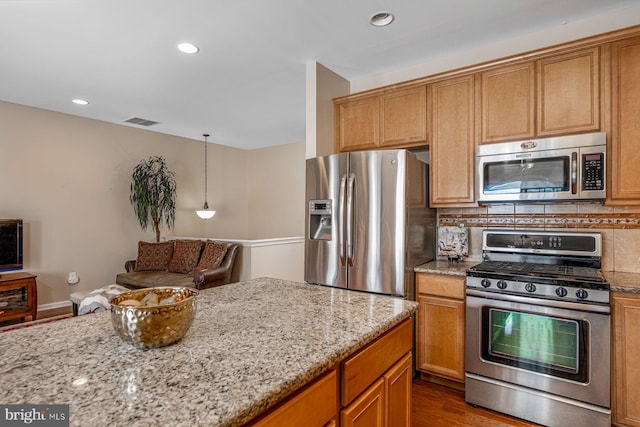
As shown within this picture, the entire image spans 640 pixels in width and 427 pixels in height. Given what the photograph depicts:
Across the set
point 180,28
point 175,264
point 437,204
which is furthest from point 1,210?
point 437,204

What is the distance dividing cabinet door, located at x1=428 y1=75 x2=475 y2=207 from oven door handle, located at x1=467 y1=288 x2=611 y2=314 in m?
0.71

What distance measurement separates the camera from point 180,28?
8.25 feet

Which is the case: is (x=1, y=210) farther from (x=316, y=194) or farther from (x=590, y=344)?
(x=590, y=344)

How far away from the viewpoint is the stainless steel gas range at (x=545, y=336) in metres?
1.99

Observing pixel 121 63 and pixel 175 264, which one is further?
pixel 175 264

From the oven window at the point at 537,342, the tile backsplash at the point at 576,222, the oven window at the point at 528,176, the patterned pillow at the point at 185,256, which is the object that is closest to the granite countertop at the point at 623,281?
the tile backsplash at the point at 576,222

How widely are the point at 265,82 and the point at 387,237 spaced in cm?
206

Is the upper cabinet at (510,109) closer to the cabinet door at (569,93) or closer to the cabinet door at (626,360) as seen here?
the cabinet door at (569,93)

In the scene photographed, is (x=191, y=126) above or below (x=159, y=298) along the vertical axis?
above

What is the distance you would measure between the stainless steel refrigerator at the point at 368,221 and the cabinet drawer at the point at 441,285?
0.07 m

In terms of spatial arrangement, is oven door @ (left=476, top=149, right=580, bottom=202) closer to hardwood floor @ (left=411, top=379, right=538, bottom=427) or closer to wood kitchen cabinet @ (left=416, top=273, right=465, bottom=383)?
wood kitchen cabinet @ (left=416, top=273, right=465, bottom=383)

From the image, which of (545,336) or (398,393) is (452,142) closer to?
(545,336)

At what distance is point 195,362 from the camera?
0.92 meters

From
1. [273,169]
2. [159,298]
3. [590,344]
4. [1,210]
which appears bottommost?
[590,344]
